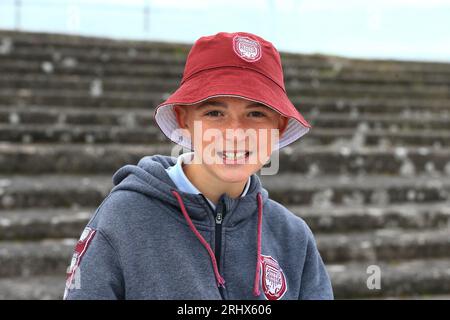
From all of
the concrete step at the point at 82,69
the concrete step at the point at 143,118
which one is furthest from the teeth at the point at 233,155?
the concrete step at the point at 82,69

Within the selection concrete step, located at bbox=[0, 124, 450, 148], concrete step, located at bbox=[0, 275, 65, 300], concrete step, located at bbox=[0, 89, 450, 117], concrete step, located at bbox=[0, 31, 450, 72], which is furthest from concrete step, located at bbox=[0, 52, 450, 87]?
concrete step, located at bbox=[0, 275, 65, 300]

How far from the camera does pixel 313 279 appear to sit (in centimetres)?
102

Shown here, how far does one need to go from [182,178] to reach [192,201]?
65mm

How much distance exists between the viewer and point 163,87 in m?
4.09

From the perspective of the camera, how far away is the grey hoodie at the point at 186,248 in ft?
2.86

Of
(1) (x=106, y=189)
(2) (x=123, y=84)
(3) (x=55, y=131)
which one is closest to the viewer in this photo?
(1) (x=106, y=189)

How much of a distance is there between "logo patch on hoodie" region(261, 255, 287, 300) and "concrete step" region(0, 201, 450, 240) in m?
1.63

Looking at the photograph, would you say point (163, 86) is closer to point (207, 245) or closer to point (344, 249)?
point (344, 249)

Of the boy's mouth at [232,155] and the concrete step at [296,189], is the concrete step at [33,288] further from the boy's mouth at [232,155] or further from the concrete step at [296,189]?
the boy's mouth at [232,155]

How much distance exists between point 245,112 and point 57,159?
2.16m

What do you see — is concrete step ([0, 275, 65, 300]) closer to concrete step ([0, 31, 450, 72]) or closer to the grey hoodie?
the grey hoodie

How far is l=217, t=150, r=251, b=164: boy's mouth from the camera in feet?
3.11

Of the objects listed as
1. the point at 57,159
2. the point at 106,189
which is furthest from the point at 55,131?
the point at 106,189
